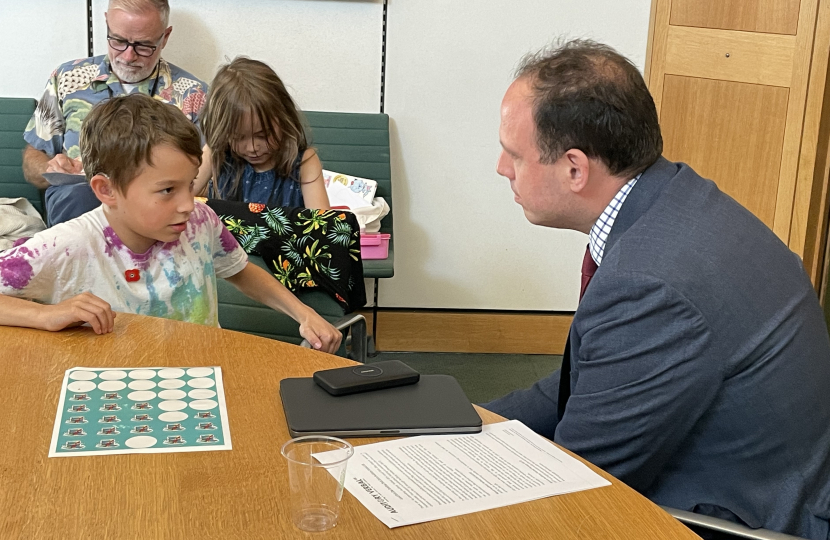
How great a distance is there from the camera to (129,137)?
1.68 meters

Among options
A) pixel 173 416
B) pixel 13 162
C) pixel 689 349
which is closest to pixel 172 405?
pixel 173 416

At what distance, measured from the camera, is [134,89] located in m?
3.24

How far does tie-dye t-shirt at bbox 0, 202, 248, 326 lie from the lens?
1.59 meters

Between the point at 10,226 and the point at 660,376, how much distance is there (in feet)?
7.59

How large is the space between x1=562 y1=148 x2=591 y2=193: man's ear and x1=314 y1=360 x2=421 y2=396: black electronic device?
445 millimetres

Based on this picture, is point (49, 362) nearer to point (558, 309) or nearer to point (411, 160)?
point (411, 160)

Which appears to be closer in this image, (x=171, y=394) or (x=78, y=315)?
(x=171, y=394)

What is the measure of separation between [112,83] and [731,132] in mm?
2507

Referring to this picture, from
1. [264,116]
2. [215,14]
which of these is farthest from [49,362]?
[215,14]

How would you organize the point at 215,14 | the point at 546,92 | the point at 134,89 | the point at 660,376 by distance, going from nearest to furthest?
the point at 660,376, the point at 546,92, the point at 134,89, the point at 215,14

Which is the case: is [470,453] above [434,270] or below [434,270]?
above

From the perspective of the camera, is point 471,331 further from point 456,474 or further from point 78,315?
point 456,474

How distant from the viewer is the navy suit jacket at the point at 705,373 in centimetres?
120

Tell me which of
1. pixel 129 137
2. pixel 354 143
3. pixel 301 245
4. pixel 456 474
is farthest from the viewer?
pixel 354 143
